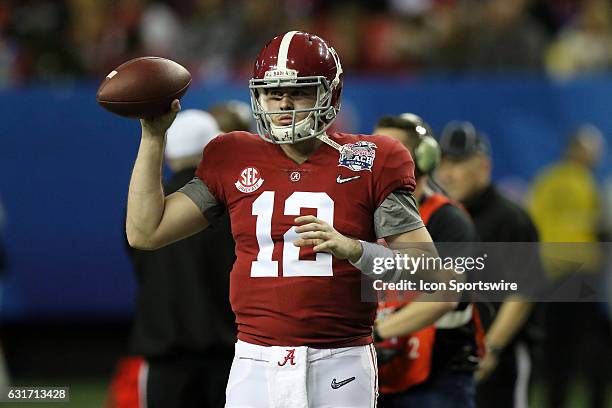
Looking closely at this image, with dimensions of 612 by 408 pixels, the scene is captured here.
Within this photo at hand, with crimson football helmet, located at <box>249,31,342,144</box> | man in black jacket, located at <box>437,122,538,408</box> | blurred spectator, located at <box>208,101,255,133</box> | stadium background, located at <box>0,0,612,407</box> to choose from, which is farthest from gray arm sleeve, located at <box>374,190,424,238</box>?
stadium background, located at <box>0,0,612,407</box>

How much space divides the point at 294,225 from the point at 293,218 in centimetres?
2

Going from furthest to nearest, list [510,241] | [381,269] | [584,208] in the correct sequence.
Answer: [584,208]
[510,241]
[381,269]

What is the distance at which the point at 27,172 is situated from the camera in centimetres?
834

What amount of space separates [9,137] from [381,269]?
5.70 meters

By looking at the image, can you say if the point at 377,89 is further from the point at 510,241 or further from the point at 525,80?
the point at 510,241

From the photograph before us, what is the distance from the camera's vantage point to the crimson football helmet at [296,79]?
3277mm

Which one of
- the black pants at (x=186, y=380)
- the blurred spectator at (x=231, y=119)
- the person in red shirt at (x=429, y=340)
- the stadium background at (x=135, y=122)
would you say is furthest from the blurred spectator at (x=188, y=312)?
the stadium background at (x=135, y=122)

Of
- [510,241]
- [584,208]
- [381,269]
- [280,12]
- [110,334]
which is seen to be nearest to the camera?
[381,269]

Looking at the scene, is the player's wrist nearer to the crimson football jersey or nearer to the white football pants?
the crimson football jersey

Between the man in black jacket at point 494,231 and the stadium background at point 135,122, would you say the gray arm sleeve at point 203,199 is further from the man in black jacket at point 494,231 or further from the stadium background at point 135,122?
the stadium background at point 135,122

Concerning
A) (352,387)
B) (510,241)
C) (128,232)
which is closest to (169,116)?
(128,232)

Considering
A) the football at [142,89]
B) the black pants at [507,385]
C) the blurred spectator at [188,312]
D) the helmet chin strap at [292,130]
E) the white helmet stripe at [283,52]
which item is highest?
the white helmet stripe at [283,52]

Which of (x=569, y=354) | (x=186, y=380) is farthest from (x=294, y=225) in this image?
(x=569, y=354)

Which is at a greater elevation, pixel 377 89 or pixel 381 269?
pixel 377 89
